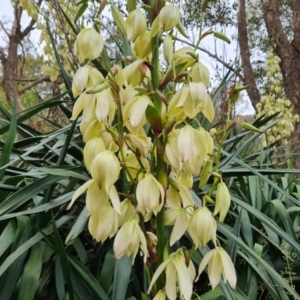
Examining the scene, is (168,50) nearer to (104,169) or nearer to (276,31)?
(104,169)

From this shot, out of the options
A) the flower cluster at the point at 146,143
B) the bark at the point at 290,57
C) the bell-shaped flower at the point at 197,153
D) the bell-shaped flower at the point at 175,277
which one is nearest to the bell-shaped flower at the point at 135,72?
the flower cluster at the point at 146,143

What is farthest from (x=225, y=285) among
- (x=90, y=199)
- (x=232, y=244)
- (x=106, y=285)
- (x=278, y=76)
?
(x=278, y=76)

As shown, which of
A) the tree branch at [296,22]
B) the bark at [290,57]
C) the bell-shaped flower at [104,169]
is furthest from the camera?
the tree branch at [296,22]

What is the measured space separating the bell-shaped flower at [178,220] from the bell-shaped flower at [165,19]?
9.8 inches

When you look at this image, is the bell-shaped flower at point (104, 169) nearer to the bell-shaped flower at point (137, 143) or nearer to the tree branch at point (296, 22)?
the bell-shaped flower at point (137, 143)

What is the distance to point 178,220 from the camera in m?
0.57

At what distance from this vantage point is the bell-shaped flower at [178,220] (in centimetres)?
57

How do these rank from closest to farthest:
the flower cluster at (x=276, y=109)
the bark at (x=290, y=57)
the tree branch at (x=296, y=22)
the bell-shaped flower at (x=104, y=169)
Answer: the bell-shaped flower at (x=104, y=169), the flower cluster at (x=276, y=109), the bark at (x=290, y=57), the tree branch at (x=296, y=22)

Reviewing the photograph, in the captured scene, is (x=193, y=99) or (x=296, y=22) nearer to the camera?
(x=193, y=99)

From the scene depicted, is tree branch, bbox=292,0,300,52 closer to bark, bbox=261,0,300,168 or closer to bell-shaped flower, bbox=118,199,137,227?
bark, bbox=261,0,300,168

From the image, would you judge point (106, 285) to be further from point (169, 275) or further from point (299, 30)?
point (299, 30)

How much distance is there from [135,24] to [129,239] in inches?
11.4

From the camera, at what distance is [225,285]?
2.48 feet

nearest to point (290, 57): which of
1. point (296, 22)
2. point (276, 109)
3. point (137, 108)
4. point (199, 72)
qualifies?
point (296, 22)
